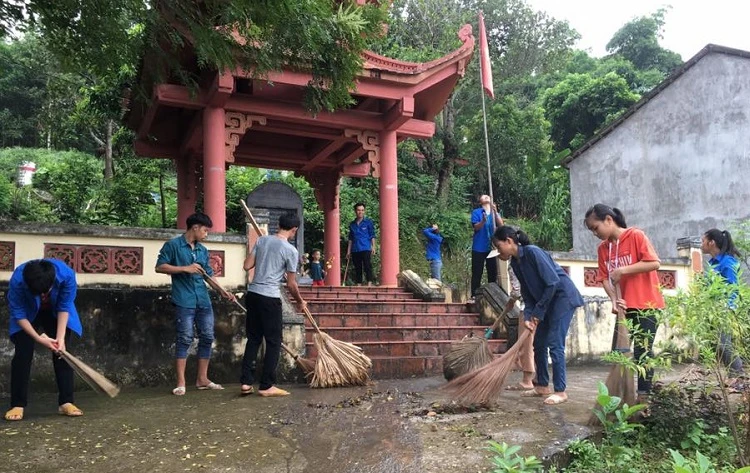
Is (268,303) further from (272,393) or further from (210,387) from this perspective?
(210,387)

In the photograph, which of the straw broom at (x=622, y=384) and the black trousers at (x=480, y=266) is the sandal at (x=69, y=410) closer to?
the straw broom at (x=622, y=384)

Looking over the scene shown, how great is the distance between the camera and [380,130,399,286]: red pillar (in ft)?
31.1

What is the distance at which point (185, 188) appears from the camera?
11281 millimetres

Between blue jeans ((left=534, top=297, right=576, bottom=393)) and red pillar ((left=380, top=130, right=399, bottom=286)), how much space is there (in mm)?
4696

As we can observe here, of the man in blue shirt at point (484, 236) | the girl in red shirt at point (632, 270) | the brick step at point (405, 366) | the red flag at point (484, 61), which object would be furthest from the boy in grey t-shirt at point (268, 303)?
the red flag at point (484, 61)

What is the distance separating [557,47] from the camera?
22.0 m

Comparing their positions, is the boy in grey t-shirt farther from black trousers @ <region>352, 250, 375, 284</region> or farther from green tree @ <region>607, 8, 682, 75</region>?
green tree @ <region>607, 8, 682, 75</region>

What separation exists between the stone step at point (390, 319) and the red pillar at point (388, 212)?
1.68 m

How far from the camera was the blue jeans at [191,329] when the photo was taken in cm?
521

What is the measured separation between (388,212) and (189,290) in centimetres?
474

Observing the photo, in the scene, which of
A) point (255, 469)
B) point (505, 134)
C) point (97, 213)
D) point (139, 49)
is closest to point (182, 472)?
point (255, 469)

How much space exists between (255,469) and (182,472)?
36 cm

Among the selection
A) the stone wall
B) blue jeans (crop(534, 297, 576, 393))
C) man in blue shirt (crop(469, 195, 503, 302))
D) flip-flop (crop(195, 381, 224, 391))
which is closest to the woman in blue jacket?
blue jeans (crop(534, 297, 576, 393))

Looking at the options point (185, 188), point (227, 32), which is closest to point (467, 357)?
point (227, 32)
